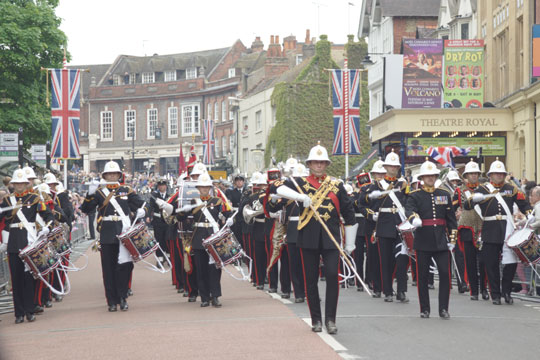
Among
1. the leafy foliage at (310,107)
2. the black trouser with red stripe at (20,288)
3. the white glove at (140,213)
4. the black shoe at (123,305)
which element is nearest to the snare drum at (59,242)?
the black trouser with red stripe at (20,288)

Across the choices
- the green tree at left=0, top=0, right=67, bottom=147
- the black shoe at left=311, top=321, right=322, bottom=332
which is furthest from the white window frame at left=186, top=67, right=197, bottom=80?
the black shoe at left=311, top=321, right=322, bottom=332

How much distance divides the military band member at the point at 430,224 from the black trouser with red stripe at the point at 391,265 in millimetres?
1585

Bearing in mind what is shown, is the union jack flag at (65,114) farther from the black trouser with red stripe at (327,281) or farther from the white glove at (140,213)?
the black trouser with red stripe at (327,281)

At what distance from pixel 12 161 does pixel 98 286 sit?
778 cm

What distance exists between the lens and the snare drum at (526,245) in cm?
1298

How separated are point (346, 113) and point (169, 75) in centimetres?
6335

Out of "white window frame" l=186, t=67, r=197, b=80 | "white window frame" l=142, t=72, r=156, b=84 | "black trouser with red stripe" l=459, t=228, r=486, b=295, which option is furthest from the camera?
"white window frame" l=142, t=72, r=156, b=84

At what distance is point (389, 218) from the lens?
45.0ft

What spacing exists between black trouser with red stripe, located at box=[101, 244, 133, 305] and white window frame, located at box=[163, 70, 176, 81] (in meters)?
79.0

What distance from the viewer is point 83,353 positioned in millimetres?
9172

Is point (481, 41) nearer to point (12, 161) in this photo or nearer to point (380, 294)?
point (12, 161)

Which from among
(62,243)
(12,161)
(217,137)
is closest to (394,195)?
(62,243)

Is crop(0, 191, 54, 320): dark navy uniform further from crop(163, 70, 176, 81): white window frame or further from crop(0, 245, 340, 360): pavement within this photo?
crop(163, 70, 176, 81): white window frame

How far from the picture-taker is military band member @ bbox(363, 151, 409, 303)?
44.6 feet
